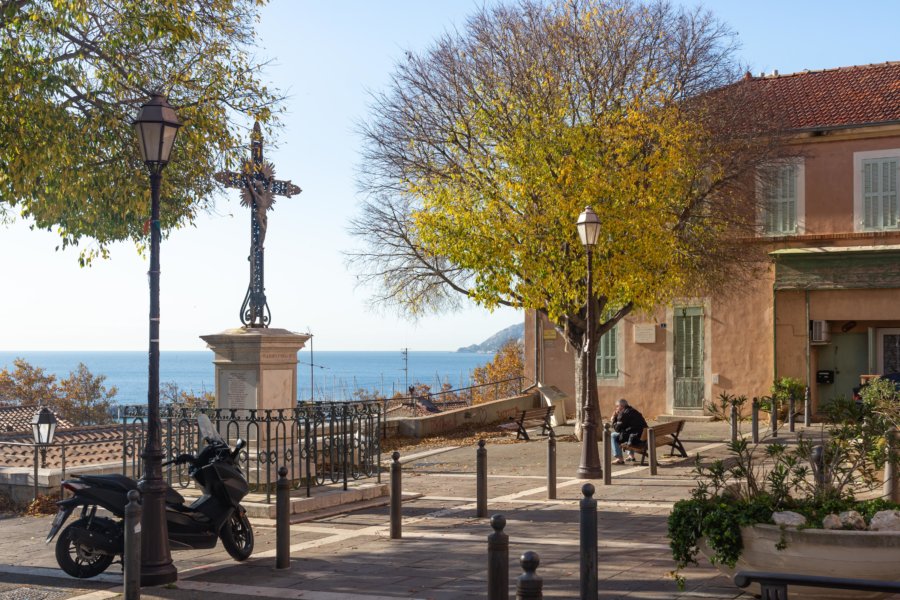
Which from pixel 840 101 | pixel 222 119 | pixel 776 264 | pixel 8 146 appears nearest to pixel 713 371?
pixel 776 264

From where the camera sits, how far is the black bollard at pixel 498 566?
21.0 ft

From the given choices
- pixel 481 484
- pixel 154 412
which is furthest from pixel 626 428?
pixel 154 412

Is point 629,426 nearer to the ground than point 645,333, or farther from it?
→ nearer to the ground

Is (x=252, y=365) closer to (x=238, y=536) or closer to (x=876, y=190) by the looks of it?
(x=238, y=536)

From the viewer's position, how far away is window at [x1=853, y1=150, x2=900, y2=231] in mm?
25219

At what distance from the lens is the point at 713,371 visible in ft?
90.3

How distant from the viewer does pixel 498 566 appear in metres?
6.48

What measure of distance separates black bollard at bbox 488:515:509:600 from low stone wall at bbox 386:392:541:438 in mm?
17835

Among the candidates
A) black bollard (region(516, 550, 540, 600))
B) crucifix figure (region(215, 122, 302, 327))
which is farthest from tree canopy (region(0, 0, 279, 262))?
black bollard (region(516, 550, 540, 600))

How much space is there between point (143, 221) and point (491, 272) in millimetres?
7978

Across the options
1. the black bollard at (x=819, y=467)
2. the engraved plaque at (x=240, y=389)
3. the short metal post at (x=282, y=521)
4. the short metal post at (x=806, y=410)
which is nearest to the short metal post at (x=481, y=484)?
the engraved plaque at (x=240, y=389)

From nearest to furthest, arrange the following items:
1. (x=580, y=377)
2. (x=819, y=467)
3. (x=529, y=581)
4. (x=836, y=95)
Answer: (x=529, y=581) < (x=819, y=467) < (x=580, y=377) < (x=836, y=95)

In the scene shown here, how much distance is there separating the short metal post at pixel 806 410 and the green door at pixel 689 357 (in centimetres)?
295

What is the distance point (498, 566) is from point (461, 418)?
1984 cm
